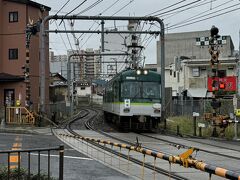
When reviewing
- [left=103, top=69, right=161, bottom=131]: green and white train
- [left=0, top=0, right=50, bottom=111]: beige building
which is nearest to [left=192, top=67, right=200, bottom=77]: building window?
[left=0, top=0, right=50, bottom=111]: beige building

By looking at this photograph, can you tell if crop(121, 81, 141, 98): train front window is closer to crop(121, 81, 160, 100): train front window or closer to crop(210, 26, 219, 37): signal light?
crop(121, 81, 160, 100): train front window

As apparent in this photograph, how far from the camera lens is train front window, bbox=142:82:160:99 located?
2619cm

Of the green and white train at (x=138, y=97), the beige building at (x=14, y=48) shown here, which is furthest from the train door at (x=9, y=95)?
the green and white train at (x=138, y=97)

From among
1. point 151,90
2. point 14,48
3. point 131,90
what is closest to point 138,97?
point 131,90

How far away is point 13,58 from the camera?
42156 millimetres

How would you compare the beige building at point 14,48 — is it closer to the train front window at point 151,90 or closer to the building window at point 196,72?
the train front window at point 151,90

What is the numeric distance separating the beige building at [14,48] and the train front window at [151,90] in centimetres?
1752

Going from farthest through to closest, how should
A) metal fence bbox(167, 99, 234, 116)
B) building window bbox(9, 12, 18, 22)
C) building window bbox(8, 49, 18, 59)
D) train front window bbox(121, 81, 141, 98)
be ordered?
building window bbox(9, 12, 18, 22) < building window bbox(8, 49, 18, 59) < metal fence bbox(167, 99, 234, 116) < train front window bbox(121, 81, 141, 98)

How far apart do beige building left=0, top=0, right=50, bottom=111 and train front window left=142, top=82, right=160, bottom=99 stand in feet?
57.5

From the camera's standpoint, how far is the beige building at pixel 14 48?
1642 inches

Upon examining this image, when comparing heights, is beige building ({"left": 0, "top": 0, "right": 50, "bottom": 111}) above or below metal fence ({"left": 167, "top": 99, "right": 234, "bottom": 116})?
above

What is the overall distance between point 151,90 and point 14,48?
64.4 ft

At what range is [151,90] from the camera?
86.4 ft

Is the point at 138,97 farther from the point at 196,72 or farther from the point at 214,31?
the point at 196,72
